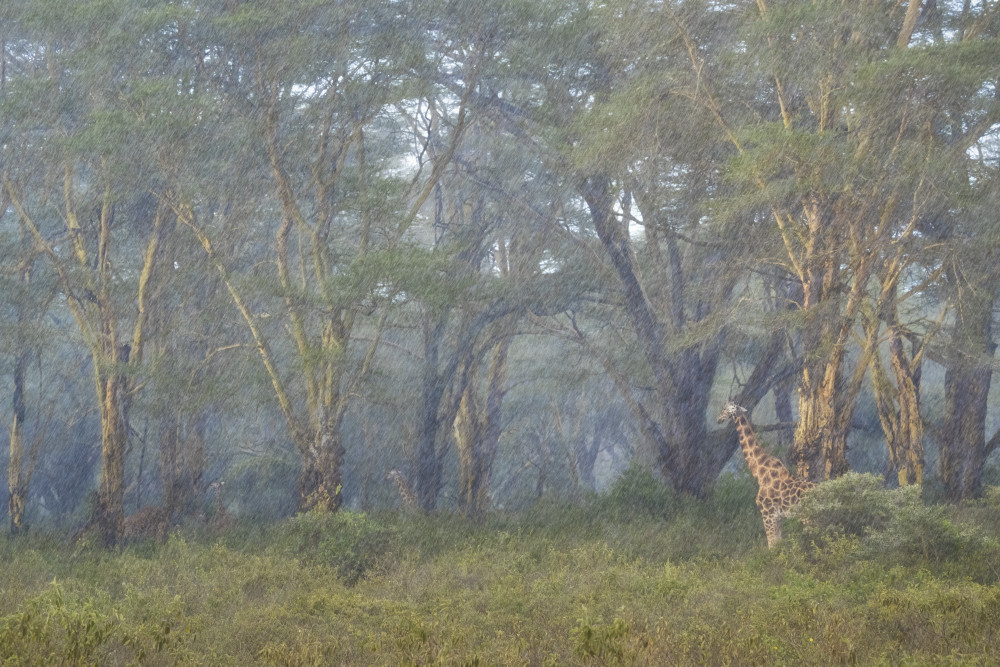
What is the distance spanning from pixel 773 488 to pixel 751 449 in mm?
690

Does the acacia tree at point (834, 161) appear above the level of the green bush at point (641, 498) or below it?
above

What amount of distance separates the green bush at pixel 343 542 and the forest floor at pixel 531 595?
1.0 inches

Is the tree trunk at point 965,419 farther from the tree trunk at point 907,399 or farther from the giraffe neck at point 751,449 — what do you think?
the giraffe neck at point 751,449

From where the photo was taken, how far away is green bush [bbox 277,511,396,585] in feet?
34.3

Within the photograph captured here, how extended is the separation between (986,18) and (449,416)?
33.6ft

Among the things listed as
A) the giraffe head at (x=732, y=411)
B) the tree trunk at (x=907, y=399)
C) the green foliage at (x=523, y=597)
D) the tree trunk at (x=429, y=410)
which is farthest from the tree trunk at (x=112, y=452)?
the tree trunk at (x=907, y=399)

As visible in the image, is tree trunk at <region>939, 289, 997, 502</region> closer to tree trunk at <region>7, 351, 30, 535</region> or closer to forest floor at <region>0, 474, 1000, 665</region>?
forest floor at <region>0, 474, 1000, 665</region>

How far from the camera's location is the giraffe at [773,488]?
1098cm

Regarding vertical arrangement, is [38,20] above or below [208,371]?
above

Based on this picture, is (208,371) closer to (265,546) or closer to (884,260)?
(265,546)

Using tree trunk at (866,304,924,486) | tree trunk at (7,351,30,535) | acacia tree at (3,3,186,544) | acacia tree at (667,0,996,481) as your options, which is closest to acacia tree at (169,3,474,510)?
acacia tree at (3,3,186,544)

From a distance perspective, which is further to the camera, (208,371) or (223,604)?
(208,371)

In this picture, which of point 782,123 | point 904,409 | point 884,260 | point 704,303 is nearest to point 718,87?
point 782,123

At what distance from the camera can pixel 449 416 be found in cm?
1823
